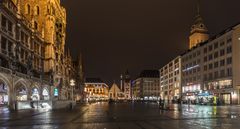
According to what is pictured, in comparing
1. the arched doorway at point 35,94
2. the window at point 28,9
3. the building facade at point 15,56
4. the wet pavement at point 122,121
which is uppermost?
the window at point 28,9

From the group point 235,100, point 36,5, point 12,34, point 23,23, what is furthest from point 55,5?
point 235,100

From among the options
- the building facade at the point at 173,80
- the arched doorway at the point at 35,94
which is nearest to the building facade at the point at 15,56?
the arched doorway at the point at 35,94

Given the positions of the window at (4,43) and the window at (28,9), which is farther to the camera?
the window at (28,9)

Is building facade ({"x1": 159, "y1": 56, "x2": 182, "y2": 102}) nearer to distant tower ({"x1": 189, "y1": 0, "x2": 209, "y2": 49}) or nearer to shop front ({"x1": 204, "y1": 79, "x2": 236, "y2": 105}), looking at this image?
distant tower ({"x1": 189, "y1": 0, "x2": 209, "y2": 49})

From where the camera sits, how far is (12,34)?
2138 inches

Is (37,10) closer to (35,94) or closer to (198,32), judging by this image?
(35,94)

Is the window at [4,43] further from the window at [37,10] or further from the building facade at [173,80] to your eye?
the building facade at [173,80]

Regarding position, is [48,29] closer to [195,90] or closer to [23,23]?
[23,23]

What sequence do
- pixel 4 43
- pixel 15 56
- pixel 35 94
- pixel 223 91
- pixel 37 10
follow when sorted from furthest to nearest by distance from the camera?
pixel 223 91
pixel 37 10
pixel 35 94
pixel 15 56
pixel 4 43

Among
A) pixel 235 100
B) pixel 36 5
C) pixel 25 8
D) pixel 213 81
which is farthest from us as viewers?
pixel 213 81

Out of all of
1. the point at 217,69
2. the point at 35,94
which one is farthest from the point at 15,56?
the point at 217,69

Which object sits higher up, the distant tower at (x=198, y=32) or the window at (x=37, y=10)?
the distant tower at (x=198, y=32)

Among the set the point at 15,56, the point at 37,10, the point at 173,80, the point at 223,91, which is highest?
the point at 37,10

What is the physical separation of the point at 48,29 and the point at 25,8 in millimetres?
8676
